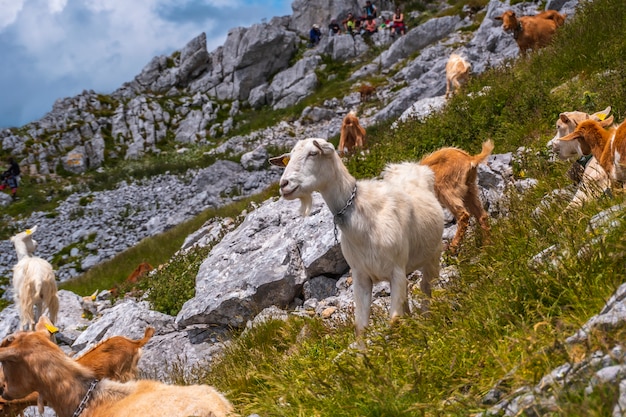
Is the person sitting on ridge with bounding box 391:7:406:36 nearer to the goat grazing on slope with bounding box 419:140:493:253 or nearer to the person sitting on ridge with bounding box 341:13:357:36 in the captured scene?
the person sitting on ridge with bounding box 341:13:357:36

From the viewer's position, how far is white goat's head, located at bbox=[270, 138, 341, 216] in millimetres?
5809

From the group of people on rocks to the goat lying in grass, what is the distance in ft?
157

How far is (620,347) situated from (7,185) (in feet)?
148

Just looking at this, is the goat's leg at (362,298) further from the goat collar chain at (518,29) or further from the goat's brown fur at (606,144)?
the goat collar chain at (518,29)

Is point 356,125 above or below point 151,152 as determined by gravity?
below

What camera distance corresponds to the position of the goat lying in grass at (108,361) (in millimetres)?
6691

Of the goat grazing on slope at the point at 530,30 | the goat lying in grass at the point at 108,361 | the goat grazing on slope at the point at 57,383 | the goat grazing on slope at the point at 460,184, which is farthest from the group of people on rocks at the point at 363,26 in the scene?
the goat grazing on slope at the point at 57,383

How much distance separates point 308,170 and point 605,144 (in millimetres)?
3143

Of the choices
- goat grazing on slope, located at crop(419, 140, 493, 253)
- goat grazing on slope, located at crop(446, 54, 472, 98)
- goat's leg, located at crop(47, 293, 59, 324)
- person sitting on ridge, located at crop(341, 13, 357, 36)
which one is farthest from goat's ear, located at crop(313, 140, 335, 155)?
person sitting on ridge, located at crop(341, 13, 357, 36)

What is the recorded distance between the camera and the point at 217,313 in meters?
9.82

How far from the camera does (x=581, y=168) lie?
22.3 ft

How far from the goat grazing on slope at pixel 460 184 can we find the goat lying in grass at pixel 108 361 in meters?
4.53

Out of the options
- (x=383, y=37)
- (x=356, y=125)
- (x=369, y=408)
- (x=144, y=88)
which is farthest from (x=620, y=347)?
(x=144, y=88)

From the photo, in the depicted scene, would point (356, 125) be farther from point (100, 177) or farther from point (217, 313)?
point (100, 177)
